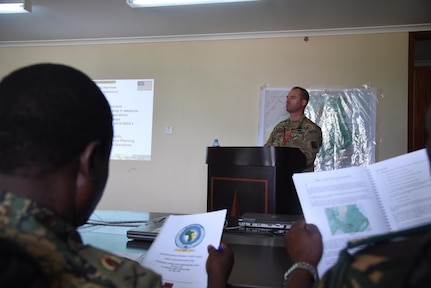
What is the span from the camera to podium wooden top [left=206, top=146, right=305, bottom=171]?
7.14 feet

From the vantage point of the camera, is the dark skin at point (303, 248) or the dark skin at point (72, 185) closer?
the dark skin at point (72, 185)

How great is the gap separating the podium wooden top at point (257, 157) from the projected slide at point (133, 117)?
69.2 inches

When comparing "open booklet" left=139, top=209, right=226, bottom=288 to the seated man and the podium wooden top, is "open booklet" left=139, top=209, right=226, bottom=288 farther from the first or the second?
the podium wooden top

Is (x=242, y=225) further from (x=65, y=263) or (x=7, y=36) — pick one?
(x=7, y=36)

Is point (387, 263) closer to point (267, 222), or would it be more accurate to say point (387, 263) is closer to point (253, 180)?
A: point (267, 222)

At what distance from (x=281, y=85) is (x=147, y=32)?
162 centimetres

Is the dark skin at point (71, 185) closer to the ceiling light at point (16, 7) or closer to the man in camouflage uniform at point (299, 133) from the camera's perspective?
the man in camouflage uniform at point (299, 133)

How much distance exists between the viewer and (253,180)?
2.23m

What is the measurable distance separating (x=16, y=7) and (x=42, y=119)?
3.35 metres

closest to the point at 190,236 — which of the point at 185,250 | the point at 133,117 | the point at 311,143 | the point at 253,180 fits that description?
the point at 185,250

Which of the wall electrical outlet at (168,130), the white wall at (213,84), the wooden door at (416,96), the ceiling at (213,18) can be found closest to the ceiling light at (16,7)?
the ceiling at (213,18)

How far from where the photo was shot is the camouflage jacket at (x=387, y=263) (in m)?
0.32

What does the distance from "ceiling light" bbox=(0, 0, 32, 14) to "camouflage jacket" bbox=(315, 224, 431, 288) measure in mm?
3512

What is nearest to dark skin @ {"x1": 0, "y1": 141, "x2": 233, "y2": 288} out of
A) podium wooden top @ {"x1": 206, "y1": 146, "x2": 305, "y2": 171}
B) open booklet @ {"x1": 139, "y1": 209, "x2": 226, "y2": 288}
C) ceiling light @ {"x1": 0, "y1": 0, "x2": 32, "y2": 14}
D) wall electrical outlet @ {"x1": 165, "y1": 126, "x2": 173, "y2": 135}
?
open booklet @ {"x1": 139, "y1": 209, "x2": 226, "y2": 288}
